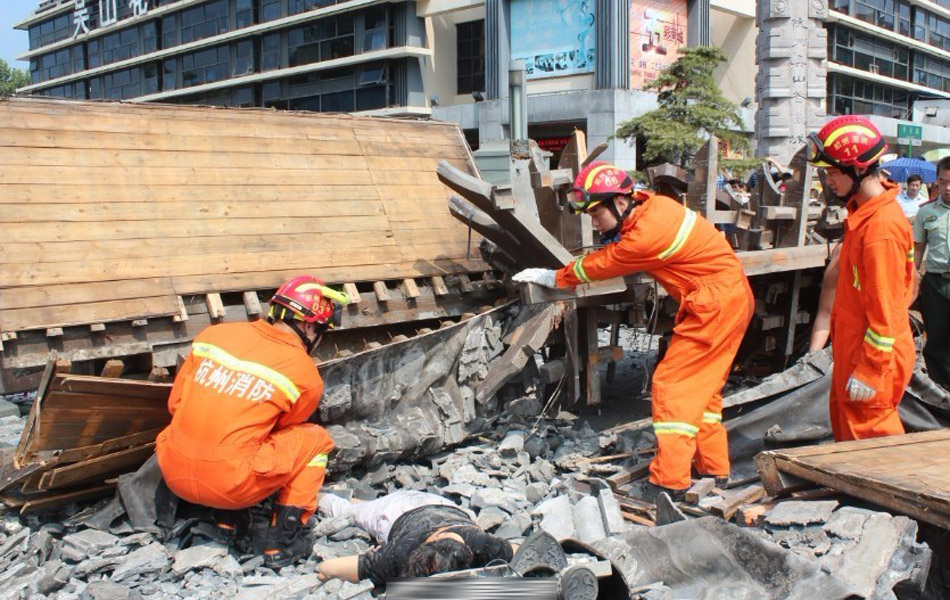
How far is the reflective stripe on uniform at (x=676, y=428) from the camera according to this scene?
4.21 m

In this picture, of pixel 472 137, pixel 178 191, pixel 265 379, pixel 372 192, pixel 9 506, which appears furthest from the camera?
pixel 472 137

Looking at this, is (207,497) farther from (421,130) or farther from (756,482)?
(421,130)

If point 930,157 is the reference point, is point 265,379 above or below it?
below

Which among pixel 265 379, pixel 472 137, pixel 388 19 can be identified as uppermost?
pixel 388 19

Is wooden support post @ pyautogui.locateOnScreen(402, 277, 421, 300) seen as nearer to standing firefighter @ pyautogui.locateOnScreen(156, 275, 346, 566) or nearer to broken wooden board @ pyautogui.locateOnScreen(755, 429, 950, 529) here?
standing firefighter @ pyautogui.locateOnScreen(156, 275, 346, 566)

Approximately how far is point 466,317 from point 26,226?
9.07 feet

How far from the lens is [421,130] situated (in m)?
7.29

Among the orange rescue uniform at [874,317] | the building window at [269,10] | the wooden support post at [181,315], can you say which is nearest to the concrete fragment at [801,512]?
the orange rescue uniform at [874,317]

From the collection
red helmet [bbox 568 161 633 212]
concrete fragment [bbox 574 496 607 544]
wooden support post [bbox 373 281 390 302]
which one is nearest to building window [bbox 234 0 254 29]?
wooden support post [bbox 373 281 390 302]

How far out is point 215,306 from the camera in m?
4.97

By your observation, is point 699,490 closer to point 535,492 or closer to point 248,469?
point 535,492

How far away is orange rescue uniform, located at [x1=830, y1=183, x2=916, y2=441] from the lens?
3895mm

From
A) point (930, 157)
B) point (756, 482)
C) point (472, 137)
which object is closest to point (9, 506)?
point (756, 482)

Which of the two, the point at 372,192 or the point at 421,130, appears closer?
the point at 372,192
